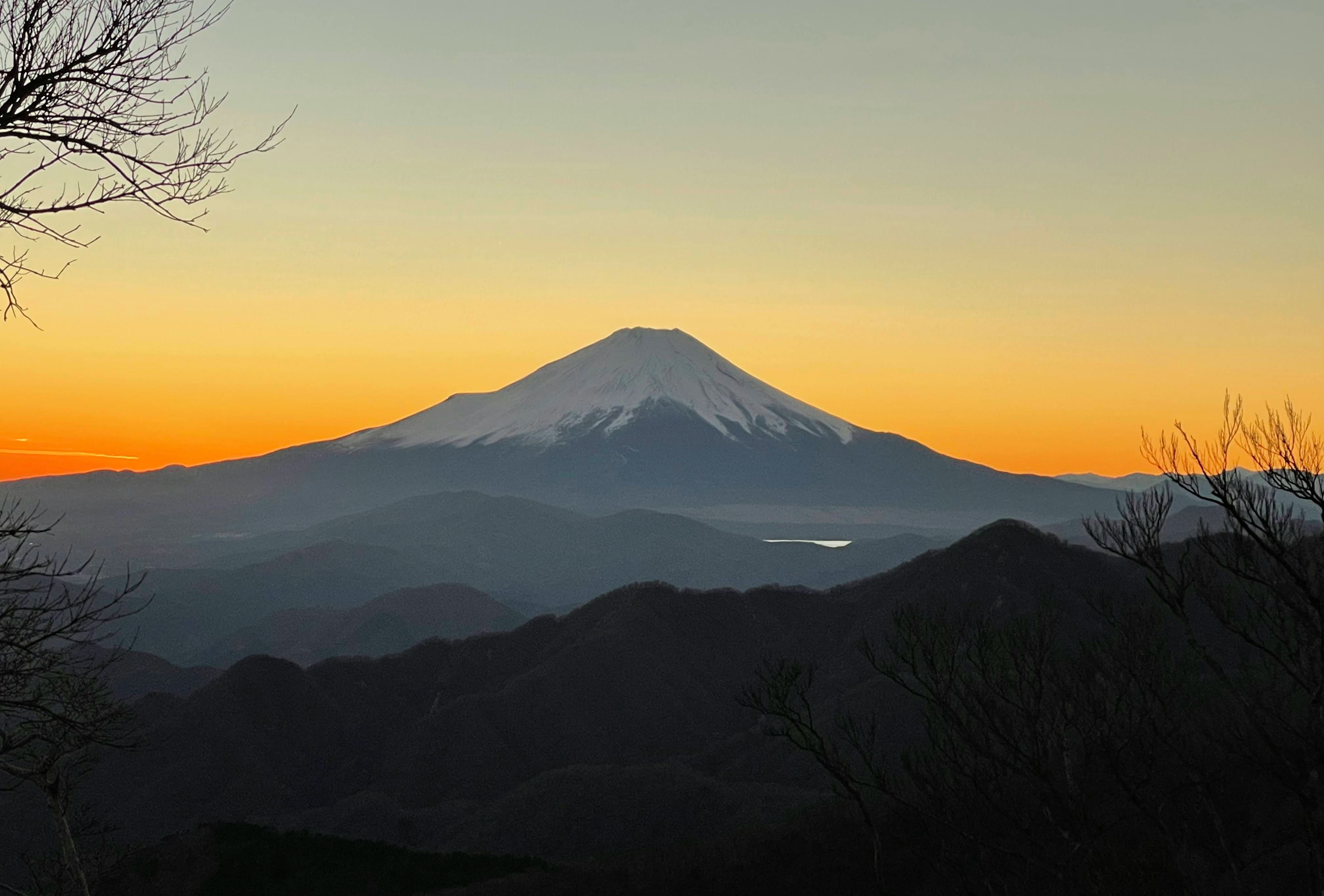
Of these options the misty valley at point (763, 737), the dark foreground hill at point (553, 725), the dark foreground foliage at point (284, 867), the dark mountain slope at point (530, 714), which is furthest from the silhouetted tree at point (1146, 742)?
the dark mountain slope at point (530, 714)

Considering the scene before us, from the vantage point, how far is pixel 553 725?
88.9m

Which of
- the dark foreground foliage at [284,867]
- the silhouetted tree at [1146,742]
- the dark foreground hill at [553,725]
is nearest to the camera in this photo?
the silhouetted tree at [1146,742]

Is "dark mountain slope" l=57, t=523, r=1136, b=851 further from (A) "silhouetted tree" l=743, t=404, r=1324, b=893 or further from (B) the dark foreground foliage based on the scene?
(A) "silhouetted tree" l=743, t=404, r=1324, b=893

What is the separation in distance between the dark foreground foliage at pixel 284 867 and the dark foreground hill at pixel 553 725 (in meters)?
16.9

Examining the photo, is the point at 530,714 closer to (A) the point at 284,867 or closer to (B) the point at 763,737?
(B) the point at 763,737

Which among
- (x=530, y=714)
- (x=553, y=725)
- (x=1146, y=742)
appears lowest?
(x=553, y=725)

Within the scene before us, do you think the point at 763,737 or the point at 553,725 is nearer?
the point at 763,737

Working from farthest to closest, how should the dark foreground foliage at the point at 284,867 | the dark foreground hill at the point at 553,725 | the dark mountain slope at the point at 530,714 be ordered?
the dark mountain slope at the point at 530,714 → the dark foreground hill at the point at 553,725 → the dark foreground foliage at the point at 284,867

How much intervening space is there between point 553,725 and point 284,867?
46680mm

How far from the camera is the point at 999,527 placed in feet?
324

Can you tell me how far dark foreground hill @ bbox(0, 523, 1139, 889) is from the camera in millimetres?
68438

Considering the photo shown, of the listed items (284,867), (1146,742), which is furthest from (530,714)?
(1146,742)

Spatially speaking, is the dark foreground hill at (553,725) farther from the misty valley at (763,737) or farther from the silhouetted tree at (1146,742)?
the silhouetted tree at (1146,742)

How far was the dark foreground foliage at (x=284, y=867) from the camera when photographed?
132 ft
